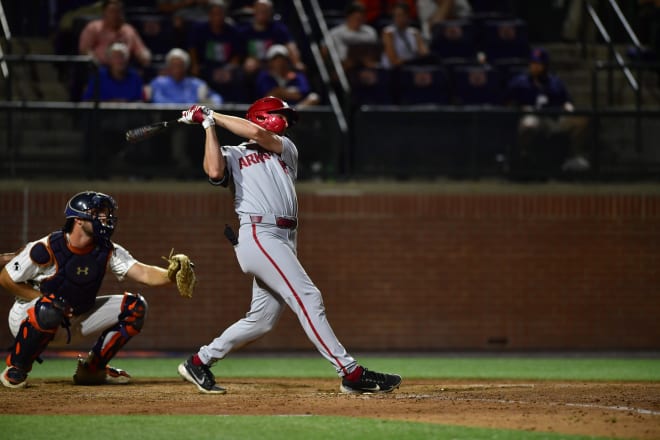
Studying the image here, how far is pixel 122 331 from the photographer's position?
349 inches

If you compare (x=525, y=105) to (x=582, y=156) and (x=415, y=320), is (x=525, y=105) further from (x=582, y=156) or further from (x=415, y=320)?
(x=415, y=320)

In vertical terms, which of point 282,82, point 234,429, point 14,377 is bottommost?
point 14,377

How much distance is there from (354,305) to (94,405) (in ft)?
21.7

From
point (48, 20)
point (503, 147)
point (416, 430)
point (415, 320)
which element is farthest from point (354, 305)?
point (416, 430)

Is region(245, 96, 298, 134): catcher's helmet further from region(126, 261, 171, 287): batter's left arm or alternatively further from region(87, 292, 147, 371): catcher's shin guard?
region(87, 292, 147, 371): catcher's shin guard

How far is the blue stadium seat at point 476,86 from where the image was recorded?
575 inches

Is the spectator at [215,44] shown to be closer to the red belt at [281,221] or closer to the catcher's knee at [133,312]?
the catcher's knee at [133,312]

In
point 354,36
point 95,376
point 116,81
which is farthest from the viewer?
point 354,36

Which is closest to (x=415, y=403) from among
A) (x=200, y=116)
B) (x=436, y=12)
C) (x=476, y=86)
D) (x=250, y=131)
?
(x=250, y=131)

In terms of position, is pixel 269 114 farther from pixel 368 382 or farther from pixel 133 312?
pixel 368 382

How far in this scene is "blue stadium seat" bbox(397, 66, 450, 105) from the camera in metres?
14.5

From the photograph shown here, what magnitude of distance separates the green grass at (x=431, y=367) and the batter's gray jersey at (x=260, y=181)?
3012 mm

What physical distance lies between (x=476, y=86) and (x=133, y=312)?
7.08 m

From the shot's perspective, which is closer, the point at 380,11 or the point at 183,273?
the point at 183,273
